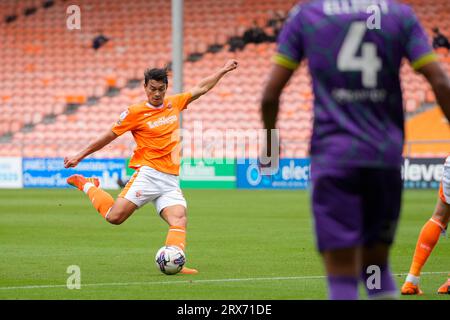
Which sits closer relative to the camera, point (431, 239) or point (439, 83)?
point (439, 83)

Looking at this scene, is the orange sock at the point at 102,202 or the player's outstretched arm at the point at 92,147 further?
the orange sock at the point at 102,202

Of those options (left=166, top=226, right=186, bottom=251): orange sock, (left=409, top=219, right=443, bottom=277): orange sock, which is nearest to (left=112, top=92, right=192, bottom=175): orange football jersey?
(left=166, top=226, right=186, bottom=251): orange sock

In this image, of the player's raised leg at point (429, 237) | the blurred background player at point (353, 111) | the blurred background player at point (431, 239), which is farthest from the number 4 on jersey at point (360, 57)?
the player's raised leg at point (429, 237)

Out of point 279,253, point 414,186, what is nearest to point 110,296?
point 279,253

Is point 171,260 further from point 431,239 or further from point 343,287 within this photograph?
point 343,287

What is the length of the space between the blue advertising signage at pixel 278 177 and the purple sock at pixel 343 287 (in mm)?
23349

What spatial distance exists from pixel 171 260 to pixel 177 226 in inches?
15.9

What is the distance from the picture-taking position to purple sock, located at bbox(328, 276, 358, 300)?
452 centimetres

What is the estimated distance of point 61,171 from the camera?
96.3 ft

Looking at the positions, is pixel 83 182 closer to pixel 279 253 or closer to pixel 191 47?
pixel 279 253

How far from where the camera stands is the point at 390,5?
4.59 metres

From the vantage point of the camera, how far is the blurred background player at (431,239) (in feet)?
26.2

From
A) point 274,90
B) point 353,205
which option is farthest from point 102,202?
point 353,205

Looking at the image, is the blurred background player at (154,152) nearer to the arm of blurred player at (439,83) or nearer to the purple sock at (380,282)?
the purple sock at (380,282)
